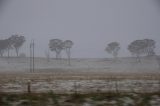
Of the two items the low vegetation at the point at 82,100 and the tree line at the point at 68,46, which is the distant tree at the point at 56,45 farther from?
the low vegetation at the point at 82,100

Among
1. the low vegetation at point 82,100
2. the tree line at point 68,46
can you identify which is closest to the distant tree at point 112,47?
the tree line at point 68,46

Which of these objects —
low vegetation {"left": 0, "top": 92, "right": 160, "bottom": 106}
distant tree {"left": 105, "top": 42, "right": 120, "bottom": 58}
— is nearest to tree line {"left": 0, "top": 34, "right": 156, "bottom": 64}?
distant tree {"left": 105, "top": 42, "right": 120, "bottom": 58}

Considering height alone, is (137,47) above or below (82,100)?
above

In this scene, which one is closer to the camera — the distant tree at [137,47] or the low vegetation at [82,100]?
the low vegetation at [82,100]

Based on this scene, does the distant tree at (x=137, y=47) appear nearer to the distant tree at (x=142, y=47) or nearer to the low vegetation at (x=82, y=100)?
the distant tree at (x=142, y=47)

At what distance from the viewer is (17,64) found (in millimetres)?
82438

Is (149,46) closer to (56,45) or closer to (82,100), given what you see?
(56,45)

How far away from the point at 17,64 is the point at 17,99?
68686mm

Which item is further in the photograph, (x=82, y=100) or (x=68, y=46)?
(x=68, y=46)

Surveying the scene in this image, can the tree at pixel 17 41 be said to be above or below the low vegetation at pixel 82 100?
above

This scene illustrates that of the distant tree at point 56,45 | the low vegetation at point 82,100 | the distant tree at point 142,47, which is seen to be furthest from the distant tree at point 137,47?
the low vegetation at point 82,100

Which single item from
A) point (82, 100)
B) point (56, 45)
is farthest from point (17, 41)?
point (82, 100)

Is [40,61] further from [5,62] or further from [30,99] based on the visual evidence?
[30,99]

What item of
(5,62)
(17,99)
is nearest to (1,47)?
(5,62)
